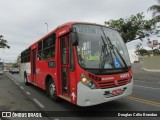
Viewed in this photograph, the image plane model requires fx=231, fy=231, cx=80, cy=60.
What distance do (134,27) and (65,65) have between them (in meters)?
30.6

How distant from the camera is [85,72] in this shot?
22.8 feet

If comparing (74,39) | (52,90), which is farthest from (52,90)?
(74,39)

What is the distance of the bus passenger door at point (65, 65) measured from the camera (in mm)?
8086

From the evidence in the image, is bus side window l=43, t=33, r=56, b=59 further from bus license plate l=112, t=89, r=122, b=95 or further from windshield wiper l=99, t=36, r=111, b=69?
bus license plate l=112, t=89, r=122, b=95

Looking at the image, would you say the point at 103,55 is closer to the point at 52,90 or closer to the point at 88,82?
the point at 88,82

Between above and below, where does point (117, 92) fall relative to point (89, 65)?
below

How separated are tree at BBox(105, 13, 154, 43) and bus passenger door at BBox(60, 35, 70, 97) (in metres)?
28.9

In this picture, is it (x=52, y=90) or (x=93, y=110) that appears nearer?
(x=93, y=110)

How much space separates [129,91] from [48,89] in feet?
13.2

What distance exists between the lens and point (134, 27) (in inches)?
1458

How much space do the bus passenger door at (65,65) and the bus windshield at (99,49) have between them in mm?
857

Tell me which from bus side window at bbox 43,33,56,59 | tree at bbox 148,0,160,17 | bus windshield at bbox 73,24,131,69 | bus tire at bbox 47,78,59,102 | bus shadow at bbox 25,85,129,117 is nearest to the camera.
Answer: bus windshield at bbox 73,24,131,69

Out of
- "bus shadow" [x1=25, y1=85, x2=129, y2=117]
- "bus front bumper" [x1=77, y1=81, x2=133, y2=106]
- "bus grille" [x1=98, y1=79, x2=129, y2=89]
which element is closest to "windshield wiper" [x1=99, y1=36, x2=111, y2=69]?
"bus grille" [x1=98, y1=79, x2=129, y2=89]

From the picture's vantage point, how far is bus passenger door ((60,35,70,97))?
26.5ft
